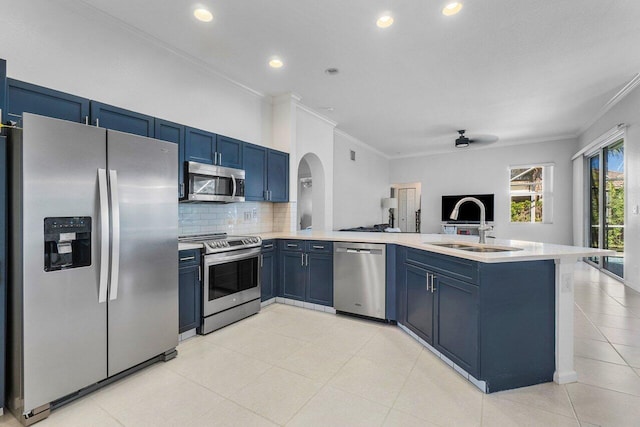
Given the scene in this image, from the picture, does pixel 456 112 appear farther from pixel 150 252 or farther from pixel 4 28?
pixel 4 28

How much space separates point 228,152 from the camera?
362 centimetres

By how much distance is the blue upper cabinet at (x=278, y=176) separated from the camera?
4.25 m

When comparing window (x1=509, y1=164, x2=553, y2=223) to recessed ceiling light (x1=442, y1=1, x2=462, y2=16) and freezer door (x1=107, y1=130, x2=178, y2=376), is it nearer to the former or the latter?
recessed ceiling light (x1=442, y1=1, x2=462, y2=16)

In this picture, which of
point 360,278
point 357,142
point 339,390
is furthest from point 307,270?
point 357,142

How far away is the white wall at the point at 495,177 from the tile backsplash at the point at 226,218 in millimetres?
5904

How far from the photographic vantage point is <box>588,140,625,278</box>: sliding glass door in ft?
16.6

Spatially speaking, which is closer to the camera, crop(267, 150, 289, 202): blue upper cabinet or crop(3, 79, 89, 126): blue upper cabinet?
crop(3, 79, 89, 126): blue upper cabinet

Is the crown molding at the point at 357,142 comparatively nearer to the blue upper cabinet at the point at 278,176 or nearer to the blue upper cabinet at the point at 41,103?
the blue upper cabinet at the point at 278,176

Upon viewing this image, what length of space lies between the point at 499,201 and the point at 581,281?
11.0ft

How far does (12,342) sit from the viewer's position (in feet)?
5.83

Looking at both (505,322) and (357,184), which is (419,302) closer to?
(505,322)

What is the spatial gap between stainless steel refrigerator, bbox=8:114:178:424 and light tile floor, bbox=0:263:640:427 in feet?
0.75

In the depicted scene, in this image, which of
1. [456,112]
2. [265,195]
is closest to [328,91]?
[265,195]

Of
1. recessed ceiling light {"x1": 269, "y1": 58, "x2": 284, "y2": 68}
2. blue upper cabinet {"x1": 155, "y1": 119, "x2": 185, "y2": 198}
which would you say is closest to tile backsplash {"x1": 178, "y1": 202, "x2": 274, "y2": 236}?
blue upper cabinet {"x1": 155, "y1": 119, "x2": 185, "y2": 198}
